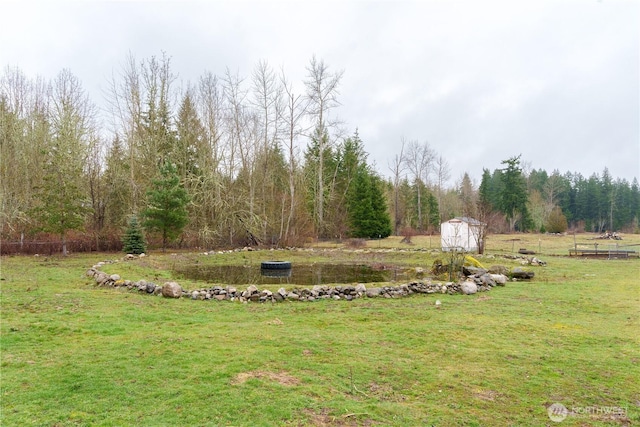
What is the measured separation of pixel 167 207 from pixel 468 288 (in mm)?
13248

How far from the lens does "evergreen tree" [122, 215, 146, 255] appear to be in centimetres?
1584

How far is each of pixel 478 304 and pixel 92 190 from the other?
759 inches

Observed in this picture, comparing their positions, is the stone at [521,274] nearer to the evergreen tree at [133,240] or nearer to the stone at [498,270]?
the stone at [498,270]

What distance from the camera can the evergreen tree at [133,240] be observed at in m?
15.8

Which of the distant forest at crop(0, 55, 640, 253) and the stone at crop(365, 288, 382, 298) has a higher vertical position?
the distant forest at crop(0, 55, 640, 253)

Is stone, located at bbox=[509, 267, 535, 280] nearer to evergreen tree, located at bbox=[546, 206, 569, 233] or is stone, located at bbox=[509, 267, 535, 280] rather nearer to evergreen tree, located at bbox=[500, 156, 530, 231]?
evergreen tree, located at bbox=[546, 206, 569, 233]

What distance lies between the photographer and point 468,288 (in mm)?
8297

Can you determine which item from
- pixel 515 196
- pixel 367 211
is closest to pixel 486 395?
pixel 367 211

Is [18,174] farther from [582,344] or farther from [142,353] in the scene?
[582,344]

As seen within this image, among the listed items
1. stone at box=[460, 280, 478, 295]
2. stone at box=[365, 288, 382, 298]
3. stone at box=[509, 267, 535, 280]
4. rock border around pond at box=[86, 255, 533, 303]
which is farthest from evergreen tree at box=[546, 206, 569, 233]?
stone at box=[365, 288, 382, 298]

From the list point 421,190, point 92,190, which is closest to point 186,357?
point 92,190

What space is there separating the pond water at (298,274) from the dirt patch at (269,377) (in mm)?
5767

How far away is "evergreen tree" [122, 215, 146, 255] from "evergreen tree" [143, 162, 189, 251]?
1.93 ft

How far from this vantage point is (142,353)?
4.31m
